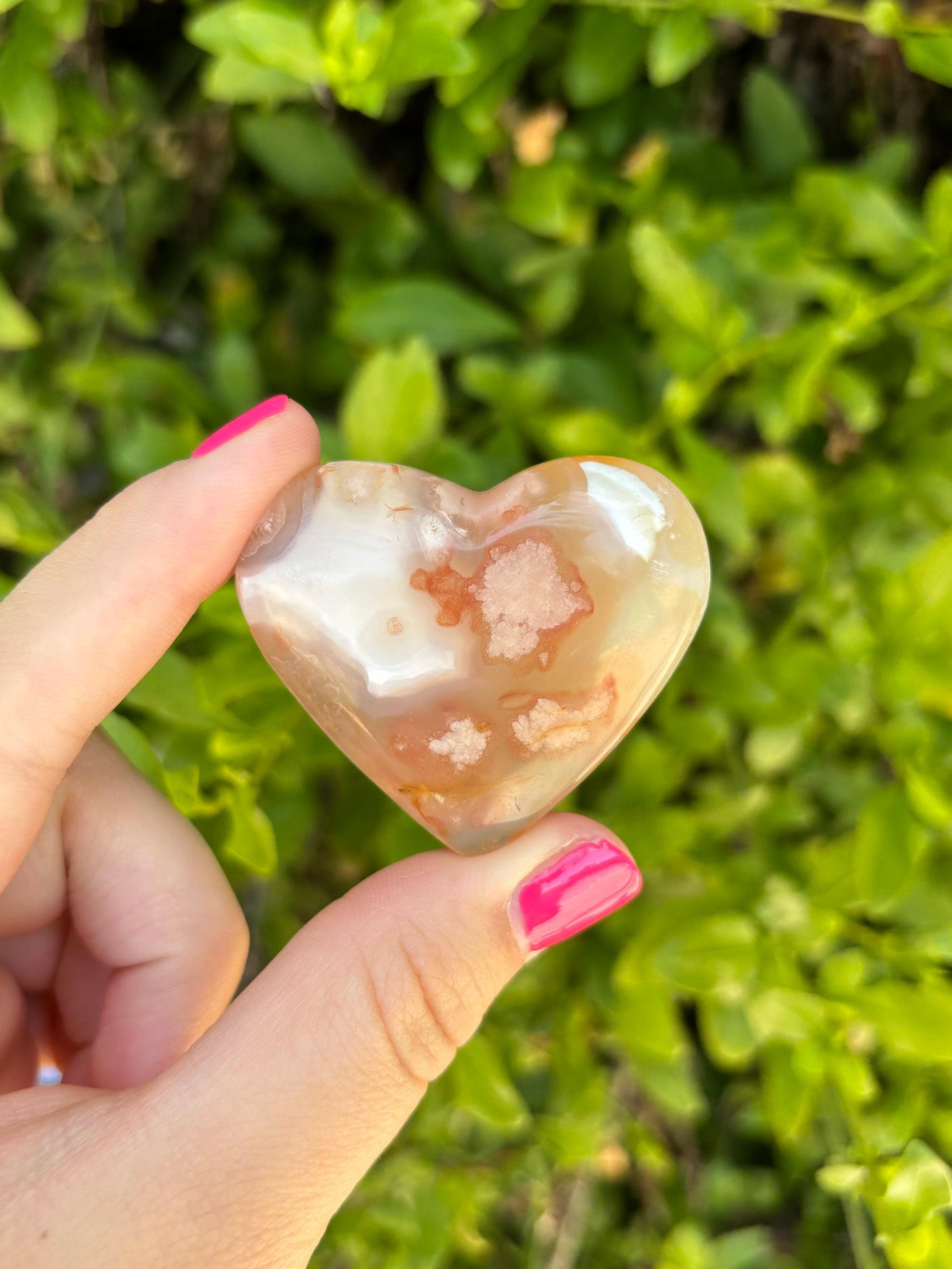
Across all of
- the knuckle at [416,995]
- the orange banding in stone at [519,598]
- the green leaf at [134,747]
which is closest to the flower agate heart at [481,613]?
the orange banding in stone at [519,598]

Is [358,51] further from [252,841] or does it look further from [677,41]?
[252,841]

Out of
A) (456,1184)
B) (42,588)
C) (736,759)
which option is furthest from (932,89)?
(456,1184)

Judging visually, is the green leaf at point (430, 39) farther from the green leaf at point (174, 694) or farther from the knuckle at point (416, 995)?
the knuckle at point (416, 995)

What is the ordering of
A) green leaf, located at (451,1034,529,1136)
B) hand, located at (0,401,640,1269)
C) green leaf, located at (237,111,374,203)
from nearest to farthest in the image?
hand, located at (0,401,640,1269)
green leaf, located at (451,1034,529,1136)
green leaf, located at (237,111,374,203)

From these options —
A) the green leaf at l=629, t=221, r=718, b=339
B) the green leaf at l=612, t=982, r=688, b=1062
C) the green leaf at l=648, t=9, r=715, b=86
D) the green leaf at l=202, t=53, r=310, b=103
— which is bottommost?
the green leaf at l=612, t=982, r=688, b=1062

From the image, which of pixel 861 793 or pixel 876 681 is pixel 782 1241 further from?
pixel 876 681

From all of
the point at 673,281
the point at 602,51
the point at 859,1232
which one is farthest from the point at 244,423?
the point at 859,1232

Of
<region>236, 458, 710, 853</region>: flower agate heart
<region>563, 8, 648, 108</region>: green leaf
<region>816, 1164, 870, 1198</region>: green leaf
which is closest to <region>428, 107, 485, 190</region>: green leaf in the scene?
<region>563, 8, 648, 108</region>: green leaf

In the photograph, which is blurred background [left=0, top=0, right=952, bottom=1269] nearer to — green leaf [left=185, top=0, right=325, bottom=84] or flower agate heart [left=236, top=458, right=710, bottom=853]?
green leaf [left=185, top=0, right=325, bottom=84]
